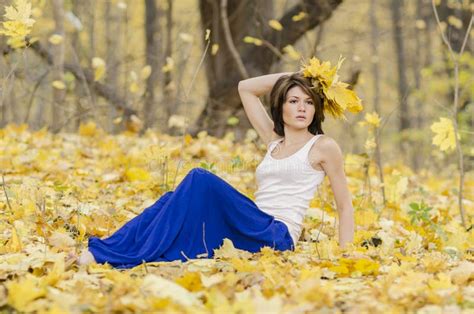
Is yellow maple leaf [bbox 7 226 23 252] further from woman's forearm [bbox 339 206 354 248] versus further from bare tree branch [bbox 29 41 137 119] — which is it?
bare tree branch [bbox 29 41 137 119]

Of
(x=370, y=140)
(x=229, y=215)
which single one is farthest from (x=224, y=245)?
(x=370, y=140)

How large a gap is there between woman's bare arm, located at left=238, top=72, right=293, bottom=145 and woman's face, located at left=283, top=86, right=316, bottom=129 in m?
0.27

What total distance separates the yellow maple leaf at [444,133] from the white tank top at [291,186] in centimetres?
78

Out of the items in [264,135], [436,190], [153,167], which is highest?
[264,135]

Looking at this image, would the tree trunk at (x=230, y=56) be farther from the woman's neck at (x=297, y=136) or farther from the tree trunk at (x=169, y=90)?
the woman's neck at (x=297, y=136)

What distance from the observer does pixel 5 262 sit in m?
2.79

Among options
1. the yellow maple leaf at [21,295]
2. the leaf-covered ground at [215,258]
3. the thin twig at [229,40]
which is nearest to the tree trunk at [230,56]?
the thin twig at [229,40]

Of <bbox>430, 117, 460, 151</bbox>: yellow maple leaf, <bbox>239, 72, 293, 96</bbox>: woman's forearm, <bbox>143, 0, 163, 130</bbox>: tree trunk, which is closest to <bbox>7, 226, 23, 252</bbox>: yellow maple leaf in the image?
<bbox>239, 72, 293, 96</bbox>: woman's forearm

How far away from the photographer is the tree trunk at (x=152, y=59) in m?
8.77

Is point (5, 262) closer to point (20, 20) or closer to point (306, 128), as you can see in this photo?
point (20, 20)

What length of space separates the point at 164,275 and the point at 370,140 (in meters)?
2.20

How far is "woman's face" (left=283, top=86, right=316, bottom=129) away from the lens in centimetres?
354

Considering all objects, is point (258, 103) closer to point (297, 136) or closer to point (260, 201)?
point (297, 136)

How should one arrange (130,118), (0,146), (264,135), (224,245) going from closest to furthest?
1. (224,245)
2. (264,135)
3. (0,146)
4. (130,118)
